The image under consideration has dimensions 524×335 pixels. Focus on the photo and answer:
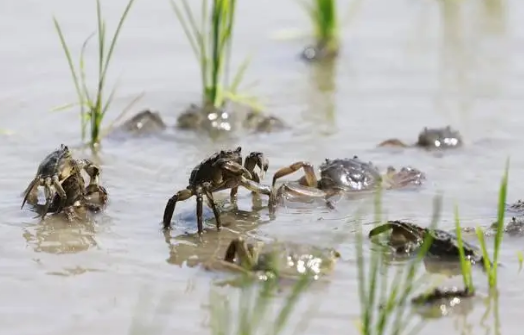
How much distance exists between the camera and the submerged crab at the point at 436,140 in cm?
762

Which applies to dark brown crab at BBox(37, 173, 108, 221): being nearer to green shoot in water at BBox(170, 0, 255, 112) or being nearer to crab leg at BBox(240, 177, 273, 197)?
crab leg at BBox(240, 177, 273, 197)

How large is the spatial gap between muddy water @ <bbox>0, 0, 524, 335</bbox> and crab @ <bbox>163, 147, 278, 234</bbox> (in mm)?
140

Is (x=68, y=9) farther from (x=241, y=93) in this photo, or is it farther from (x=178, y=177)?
(x=178, y=177)

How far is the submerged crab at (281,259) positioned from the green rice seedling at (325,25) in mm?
4944

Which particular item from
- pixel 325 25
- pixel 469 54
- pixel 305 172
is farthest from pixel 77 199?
pixel 469 54

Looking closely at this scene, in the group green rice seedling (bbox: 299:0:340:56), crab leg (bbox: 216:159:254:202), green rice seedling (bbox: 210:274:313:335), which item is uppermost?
green rice seedling (bbox: 299:0:340:56)

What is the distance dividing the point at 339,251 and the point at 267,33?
521 centimetres

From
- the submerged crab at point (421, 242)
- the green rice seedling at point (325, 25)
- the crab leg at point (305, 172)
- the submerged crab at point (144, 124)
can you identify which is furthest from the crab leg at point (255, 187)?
the green rice seedling at point (325, 25)

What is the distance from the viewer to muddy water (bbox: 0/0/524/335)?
16.8 feet

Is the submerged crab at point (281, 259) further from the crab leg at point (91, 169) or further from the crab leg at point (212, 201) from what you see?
the crab leg at point (91, 169)

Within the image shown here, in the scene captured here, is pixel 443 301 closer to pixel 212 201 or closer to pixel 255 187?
pixel 212 201

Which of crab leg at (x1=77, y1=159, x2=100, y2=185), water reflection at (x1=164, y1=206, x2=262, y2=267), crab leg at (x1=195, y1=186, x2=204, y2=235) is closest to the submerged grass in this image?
water reflection at (x1=164, y1=206, x2=262, y2=267)

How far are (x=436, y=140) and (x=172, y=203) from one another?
89.2 inches

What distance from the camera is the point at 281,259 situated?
534 centimetres
